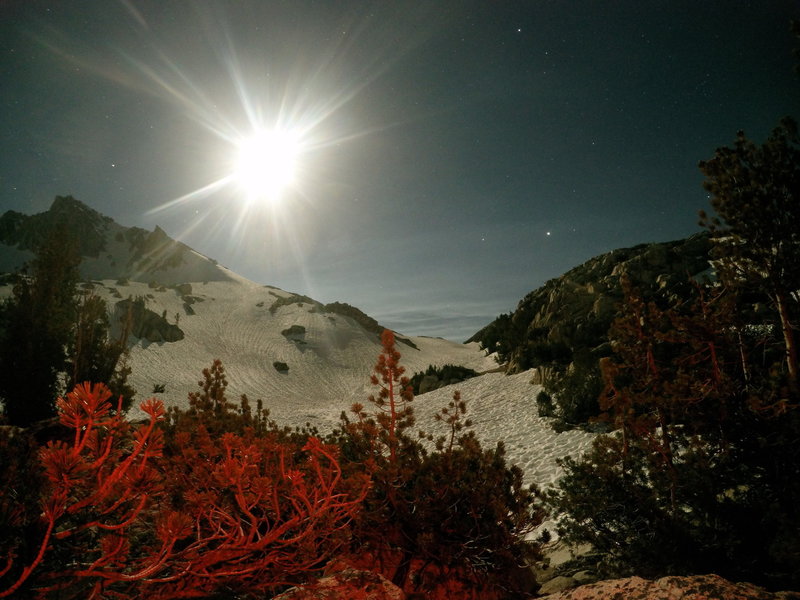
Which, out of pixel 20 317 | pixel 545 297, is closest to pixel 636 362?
pixel 20 317

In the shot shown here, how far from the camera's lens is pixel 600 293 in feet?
69.1

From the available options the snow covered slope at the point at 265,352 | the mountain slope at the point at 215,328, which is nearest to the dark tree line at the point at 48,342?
the mountain slope at the point at 215,328

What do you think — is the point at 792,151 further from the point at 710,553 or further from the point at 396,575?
the point at 396,575

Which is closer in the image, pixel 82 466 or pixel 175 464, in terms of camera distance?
pixel 82 466

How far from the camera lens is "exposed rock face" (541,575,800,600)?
1.74 meters

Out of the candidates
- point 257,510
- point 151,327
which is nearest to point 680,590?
point 257,510

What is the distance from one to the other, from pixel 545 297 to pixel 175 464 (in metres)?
32.7

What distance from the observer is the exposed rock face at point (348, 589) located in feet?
9.62

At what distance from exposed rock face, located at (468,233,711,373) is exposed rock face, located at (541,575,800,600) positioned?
1410 centimetres

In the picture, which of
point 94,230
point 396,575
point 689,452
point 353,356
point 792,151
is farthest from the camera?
point 94,230

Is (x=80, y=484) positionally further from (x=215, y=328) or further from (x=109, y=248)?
(x=109, y=248)

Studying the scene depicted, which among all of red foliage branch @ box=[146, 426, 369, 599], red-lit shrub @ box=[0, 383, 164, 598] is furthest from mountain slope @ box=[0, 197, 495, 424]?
red-lit shrub @ box=[0, 383, 164, 598]

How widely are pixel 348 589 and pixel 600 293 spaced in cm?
2201

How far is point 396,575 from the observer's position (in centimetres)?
407
